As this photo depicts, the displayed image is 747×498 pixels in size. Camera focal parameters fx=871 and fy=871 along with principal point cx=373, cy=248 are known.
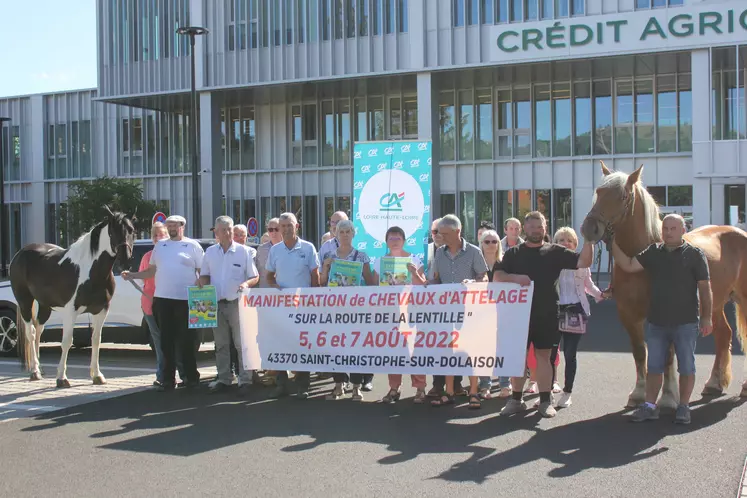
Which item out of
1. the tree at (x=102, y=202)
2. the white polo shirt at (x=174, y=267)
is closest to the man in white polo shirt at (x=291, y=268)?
the white polo shirt at (x=174, y=267)

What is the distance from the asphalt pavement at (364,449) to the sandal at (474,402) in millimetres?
97

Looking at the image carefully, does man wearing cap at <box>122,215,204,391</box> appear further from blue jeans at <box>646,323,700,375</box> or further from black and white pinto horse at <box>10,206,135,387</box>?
blue jeans at <box>646,323,700,375</box>

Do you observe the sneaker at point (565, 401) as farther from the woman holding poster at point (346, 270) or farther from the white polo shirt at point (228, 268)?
the white polo shirt at point (228, 268)

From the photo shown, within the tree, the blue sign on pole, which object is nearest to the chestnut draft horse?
the blue sign on pole

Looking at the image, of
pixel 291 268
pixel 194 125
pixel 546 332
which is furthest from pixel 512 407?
pixel 194 125

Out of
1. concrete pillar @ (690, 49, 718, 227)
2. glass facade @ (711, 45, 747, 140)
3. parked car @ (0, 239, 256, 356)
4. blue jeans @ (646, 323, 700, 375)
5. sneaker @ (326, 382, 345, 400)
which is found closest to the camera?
blue jeans @ (646, 323, 700, 375)

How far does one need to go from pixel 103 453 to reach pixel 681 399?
4.96m

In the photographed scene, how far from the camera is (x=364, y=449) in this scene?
7031 millimetres

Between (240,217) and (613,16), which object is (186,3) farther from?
(613,16)

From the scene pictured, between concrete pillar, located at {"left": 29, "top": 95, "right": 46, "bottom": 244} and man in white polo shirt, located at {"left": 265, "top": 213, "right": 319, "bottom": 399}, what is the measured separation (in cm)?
4102

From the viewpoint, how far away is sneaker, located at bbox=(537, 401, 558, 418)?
26.6ft

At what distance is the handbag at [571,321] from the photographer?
28.4ft

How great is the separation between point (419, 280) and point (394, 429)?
1.90 metres

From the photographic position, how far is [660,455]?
6.62 meters
